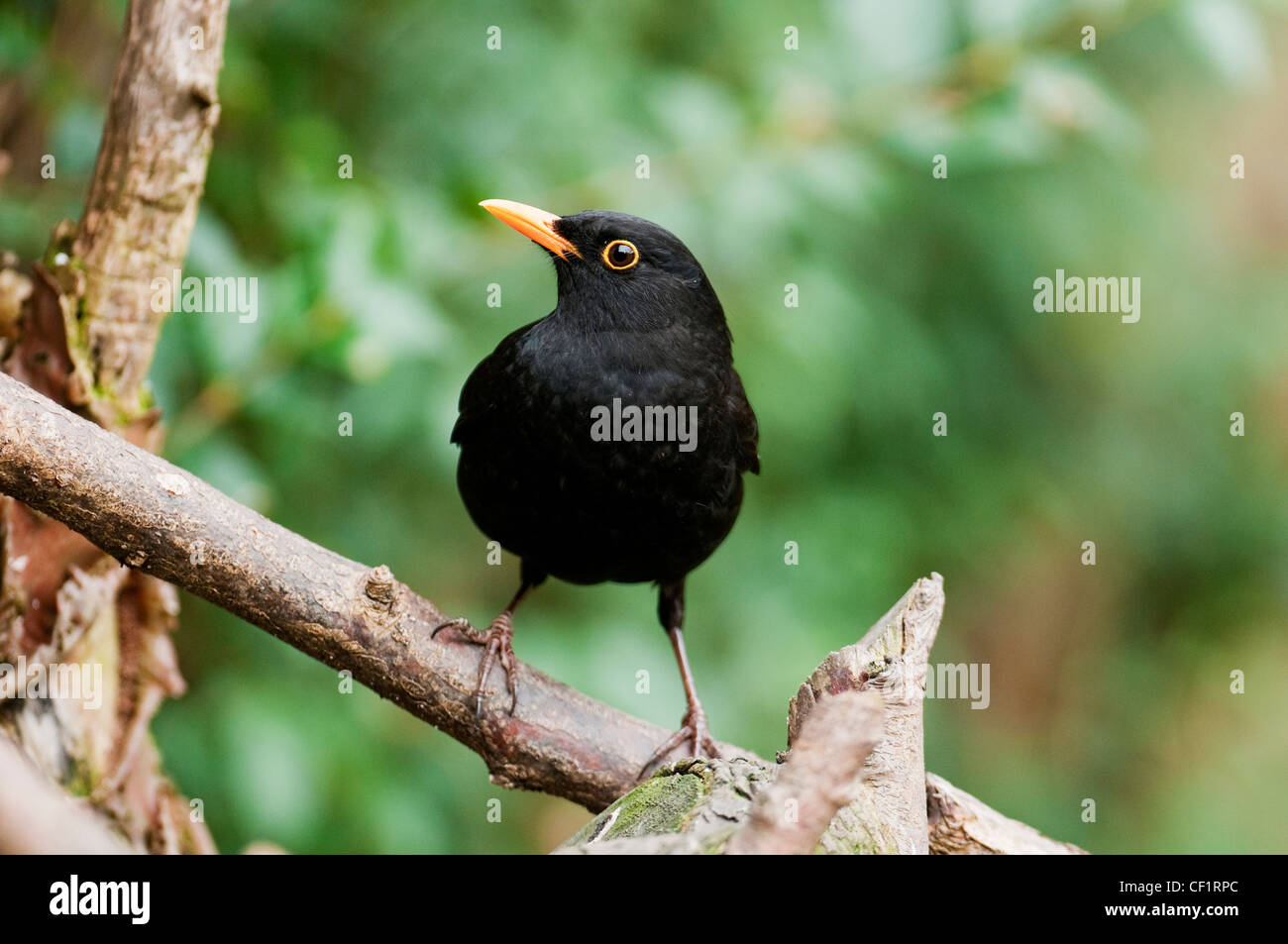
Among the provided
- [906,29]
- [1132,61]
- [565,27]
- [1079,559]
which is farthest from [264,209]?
[1079,559]

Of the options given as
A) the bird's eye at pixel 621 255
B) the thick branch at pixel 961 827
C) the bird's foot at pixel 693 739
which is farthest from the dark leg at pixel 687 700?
the bird's eye at pixel 621 255

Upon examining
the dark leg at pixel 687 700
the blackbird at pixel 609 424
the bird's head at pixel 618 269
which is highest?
the bird's head at pixel 618 269

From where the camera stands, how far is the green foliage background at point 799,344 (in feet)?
12.7

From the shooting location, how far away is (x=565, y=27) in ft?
16.2

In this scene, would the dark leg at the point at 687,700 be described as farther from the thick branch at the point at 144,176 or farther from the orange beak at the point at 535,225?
the thick branch at the point at 144,176

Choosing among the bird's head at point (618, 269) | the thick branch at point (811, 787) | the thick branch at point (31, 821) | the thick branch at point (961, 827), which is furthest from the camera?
the bird's head at point (618, 269)

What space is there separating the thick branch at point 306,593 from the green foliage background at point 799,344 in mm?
900

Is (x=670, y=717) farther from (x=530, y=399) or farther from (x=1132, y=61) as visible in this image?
(x=1132, y=61)

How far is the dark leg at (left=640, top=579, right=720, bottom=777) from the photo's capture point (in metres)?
3.22

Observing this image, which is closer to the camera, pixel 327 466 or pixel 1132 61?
pixel 327 466

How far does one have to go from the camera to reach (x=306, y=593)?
269cm

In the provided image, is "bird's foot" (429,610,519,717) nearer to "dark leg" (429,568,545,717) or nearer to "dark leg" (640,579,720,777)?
"dark leg" (429,568,545,717)

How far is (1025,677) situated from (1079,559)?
3.15ft

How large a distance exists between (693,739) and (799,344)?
180 cm
